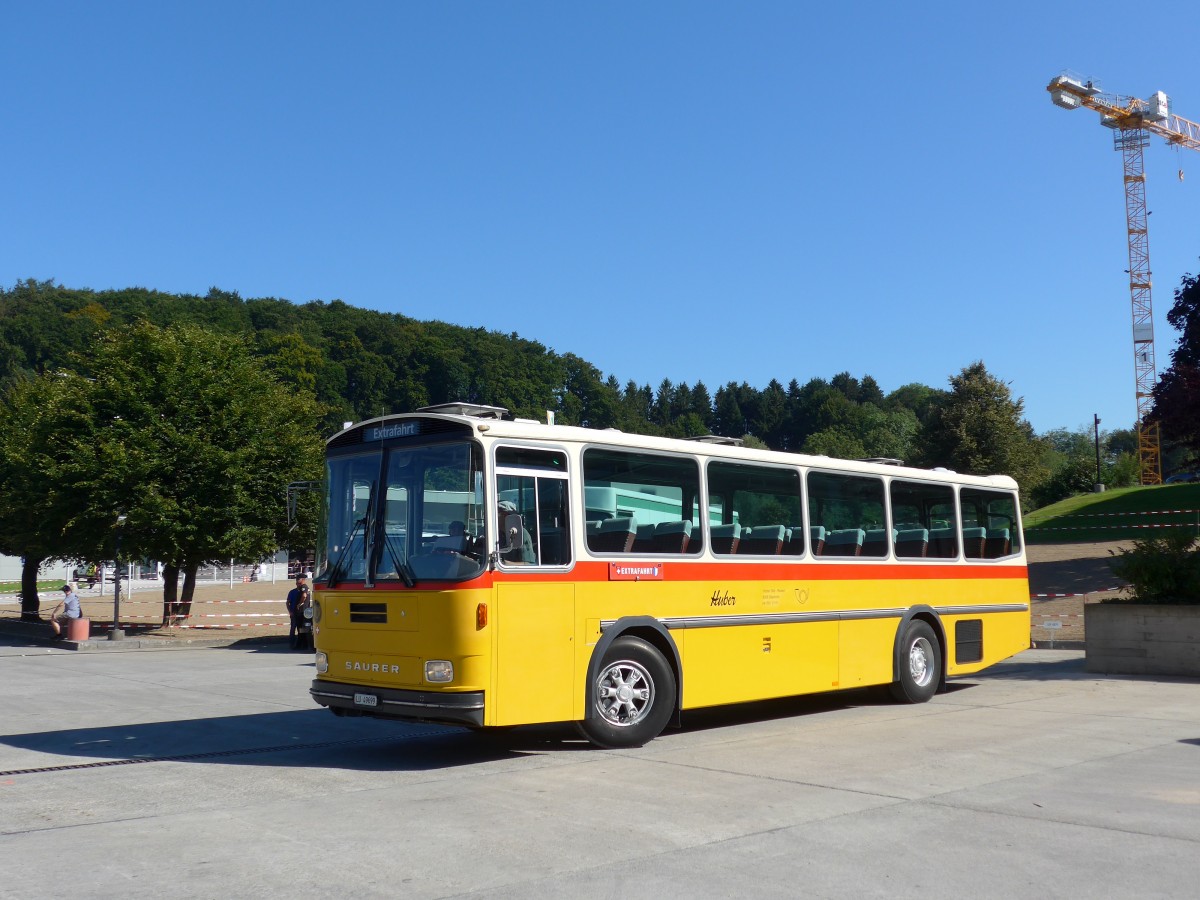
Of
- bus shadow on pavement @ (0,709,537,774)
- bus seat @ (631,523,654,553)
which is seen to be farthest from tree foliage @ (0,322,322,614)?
bus seat @ (631,523,654,553)

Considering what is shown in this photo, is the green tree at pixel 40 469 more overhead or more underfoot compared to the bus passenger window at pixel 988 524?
more overhead

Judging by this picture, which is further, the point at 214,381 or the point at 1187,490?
the point at 1187,490

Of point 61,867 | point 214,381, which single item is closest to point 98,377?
point 214,381

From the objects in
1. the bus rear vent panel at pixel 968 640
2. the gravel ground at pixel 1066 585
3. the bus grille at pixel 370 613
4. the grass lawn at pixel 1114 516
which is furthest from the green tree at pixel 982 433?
the bus grille at pixel 370 613

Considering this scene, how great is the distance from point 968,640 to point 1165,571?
4.02 m

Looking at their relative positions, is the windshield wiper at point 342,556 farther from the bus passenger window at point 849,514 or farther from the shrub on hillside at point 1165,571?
the shrub on hillside at point 1165,571

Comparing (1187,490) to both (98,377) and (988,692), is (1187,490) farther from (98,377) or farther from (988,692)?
(98,377)

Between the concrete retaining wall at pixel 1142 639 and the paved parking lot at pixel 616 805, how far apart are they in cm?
321

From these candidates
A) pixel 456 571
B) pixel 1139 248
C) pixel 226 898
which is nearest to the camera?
pixel 226 898

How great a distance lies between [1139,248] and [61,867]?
104m

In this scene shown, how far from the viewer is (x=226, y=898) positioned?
549 centimetres

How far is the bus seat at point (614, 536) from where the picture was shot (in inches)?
397

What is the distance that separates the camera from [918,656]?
46.2ft

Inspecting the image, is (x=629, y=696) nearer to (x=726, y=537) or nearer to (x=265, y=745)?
(x=726, y=537)
